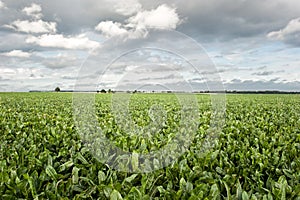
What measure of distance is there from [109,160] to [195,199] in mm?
1499

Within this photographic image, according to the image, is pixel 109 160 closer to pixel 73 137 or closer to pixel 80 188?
pixel 80 188

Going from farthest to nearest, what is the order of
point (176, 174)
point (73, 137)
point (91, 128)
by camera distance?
point (91, 128) < point (73, 137) < point (176, 174)

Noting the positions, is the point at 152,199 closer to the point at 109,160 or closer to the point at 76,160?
the point at 109,160

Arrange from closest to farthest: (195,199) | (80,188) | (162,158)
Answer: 1. (195,199)
2. (80,188)
3. (162,158)

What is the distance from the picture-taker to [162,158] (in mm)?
3713

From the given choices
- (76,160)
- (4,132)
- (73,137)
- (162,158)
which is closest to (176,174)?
(162,158)

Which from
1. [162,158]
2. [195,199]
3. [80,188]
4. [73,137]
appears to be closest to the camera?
[195,199]

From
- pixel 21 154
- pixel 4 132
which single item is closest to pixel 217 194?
pixel 21 154

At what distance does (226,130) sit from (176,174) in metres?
3.12

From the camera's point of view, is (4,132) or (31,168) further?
(4,132)

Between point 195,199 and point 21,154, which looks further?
point 21,154

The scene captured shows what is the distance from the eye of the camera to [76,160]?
355 centimetres

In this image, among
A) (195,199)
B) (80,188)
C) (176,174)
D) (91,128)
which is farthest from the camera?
(91,128)

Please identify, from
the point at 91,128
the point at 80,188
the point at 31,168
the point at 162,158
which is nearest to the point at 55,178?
the point at 80,188
